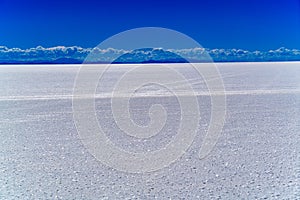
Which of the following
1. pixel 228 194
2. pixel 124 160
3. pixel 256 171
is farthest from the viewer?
pixel 124 160

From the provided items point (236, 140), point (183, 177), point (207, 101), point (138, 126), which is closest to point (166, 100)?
point (207, 101)

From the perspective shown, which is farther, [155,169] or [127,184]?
[155,169]

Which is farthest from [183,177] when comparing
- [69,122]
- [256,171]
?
[69,122]

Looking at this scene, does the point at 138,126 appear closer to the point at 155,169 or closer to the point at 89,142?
the point at 89,142

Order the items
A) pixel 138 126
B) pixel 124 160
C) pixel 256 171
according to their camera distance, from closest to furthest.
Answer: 1. pixel 256 171
2. pixel 124 160
3. pixel 138 126

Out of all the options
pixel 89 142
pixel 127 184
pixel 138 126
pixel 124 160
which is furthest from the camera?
pixel 138 126

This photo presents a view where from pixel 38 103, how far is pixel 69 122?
3.67m

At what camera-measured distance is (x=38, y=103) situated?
11.3 m

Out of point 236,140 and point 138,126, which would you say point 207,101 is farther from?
point 236,140

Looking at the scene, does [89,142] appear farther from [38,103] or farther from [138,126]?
[38,103]

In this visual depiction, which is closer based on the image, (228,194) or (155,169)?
(228,194)

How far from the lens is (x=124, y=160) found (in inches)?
206

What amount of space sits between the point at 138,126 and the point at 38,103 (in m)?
4.95

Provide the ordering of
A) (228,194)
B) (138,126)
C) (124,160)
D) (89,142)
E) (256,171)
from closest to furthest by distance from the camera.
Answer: (228,194) → (256,171) → (124,160) → (89,142) → (138,126)
